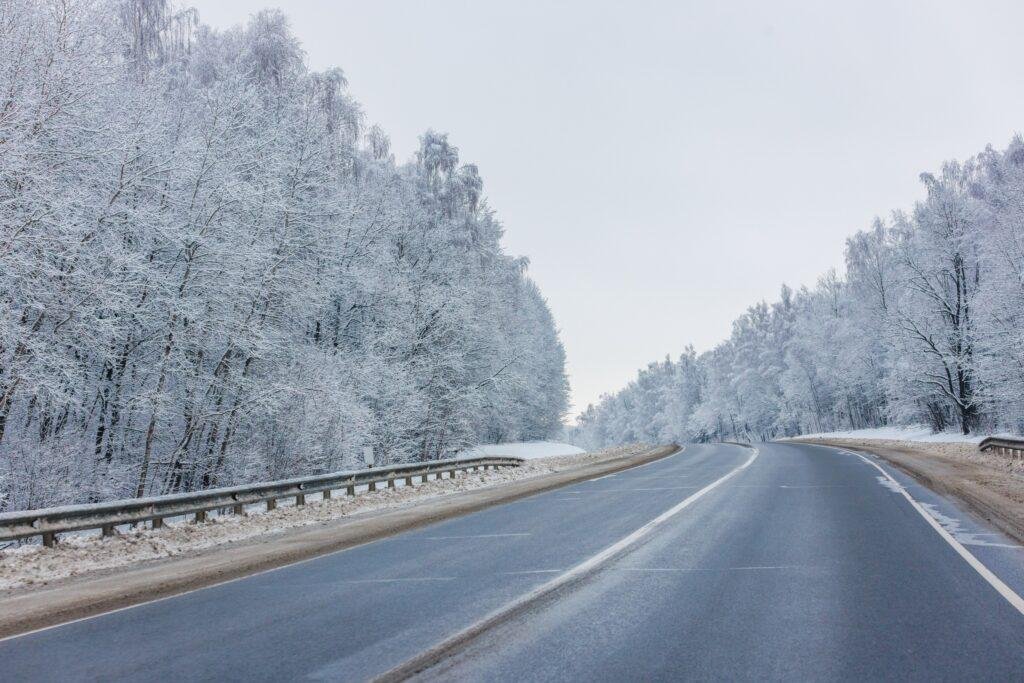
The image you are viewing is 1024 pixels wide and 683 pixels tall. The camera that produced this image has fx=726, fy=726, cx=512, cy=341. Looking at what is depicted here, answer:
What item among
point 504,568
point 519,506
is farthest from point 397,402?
point 504,568

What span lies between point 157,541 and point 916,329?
41333 mm

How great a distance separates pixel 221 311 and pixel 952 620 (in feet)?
59.8

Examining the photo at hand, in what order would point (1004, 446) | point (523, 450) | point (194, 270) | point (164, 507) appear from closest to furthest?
point (164, 507)
point (194, 270)
point (1004, 446)
point (523, 450)

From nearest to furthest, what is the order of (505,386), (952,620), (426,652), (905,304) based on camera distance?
(426,652) → (952,620) → (505,386) → (905,304)

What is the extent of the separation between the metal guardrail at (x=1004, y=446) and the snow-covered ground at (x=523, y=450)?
2179 cm

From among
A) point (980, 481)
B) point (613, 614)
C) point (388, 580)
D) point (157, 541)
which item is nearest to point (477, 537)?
point (388, 580)

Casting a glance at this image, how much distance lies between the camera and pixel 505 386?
38656mm

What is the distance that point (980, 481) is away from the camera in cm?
1633

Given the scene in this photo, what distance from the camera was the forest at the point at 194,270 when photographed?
47.6 ft

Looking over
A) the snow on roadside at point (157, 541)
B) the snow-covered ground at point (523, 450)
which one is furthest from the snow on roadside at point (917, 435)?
the snow on roadside at point (157, 541)

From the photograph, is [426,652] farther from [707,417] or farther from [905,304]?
[707,417]

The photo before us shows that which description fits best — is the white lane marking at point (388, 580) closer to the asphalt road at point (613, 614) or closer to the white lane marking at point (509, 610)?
the asphalt road at point (613, 614)

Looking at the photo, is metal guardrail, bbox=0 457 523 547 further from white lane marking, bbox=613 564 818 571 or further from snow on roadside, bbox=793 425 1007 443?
snow on roadside, bbox=793 425 1007 443

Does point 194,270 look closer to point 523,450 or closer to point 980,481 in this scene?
point 980,481
